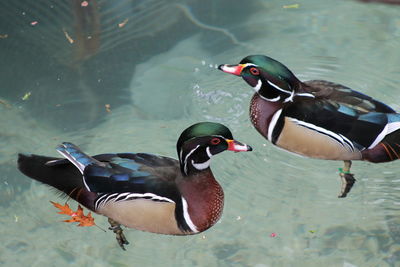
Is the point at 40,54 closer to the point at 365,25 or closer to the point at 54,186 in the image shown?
the point at 54,186

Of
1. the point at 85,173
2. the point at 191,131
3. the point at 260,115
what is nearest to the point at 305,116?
the point at 260,115

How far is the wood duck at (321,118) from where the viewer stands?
294cm

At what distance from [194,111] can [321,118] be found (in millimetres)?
873

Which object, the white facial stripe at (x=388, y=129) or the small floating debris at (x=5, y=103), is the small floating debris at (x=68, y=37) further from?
the white facial stripe at (x=388, y=129)

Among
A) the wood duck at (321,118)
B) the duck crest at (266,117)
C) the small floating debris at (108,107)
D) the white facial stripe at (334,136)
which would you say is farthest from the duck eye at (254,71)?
the small floating debris at (108,107)

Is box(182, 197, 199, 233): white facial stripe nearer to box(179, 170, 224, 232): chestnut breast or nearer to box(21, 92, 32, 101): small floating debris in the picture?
box(179, 170, 224, 232): chestnut breast

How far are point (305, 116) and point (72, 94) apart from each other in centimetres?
157

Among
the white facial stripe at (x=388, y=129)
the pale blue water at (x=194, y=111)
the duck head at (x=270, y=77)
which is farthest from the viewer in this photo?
the duck head at (x=270, y=77)

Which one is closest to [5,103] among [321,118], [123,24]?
[123,24]

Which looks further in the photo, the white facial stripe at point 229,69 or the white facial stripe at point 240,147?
the white facial stripe at point 229,69

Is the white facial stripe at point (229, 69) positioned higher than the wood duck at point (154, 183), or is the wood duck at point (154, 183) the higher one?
the white facial stripe at point (229, 69)

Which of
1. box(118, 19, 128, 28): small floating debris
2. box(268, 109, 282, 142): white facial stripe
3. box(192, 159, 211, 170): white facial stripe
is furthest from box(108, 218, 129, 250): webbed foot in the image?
box(118, 19, 128, 28): small floating debris

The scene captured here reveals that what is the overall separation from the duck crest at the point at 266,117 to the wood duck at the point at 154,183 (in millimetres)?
532

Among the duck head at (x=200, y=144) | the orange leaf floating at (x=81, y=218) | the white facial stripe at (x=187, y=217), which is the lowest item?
the orange leaf floating at (x=81, y=218)
